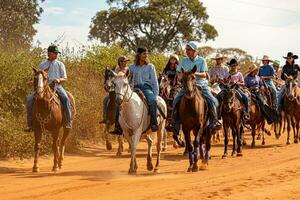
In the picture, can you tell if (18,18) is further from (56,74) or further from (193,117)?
(193,117)

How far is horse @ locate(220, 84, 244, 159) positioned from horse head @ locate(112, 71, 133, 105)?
5468mm

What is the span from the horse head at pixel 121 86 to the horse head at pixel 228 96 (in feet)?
17.8

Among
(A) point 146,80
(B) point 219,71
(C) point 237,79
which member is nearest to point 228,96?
(C) point 237,79

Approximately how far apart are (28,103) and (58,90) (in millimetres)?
872

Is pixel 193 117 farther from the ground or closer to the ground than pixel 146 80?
closer to the ground

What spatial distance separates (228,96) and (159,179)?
6.04 meters

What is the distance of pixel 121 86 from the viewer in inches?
509

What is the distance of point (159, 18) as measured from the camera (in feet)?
191

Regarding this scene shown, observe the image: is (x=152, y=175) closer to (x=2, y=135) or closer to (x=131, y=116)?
(x=131, y=116)

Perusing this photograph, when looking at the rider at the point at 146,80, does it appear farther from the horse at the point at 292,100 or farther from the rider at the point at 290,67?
the rider at the point at 290,67

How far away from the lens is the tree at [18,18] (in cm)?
4431

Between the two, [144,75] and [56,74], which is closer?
[144,75]

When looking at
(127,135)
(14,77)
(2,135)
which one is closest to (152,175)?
(127,135)

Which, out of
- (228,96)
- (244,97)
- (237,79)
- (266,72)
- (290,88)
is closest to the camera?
(228,96)
